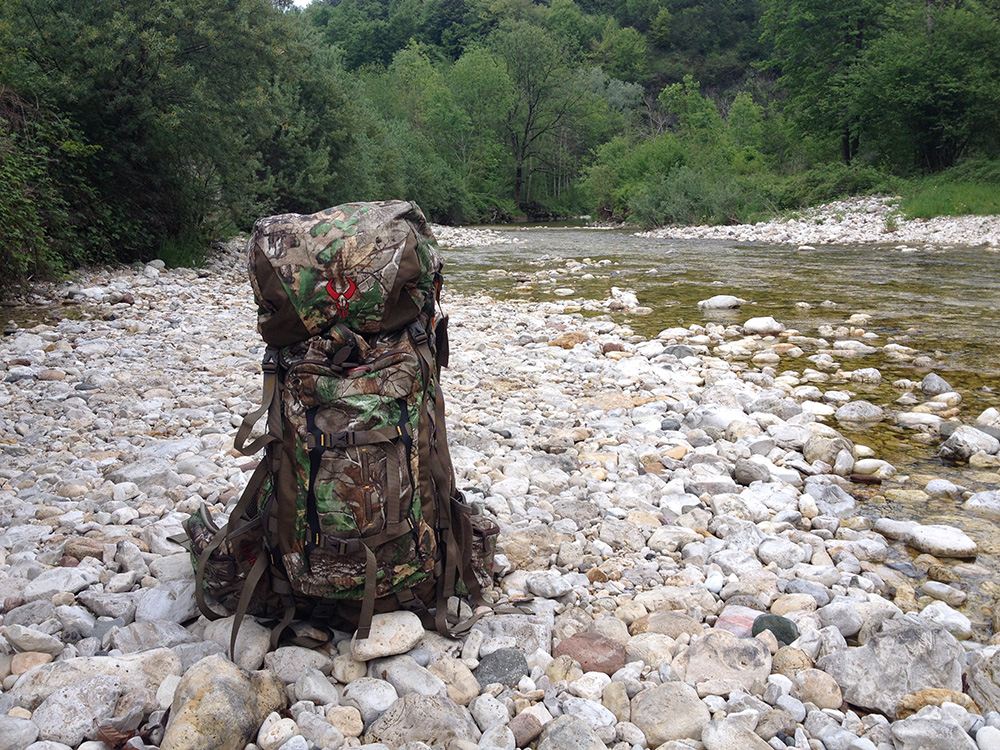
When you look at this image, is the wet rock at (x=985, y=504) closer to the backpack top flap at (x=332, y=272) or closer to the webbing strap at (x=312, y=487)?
the backpack top flap at (x=332, y=272)

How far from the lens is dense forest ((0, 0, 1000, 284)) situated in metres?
9.92

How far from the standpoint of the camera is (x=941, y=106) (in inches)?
953

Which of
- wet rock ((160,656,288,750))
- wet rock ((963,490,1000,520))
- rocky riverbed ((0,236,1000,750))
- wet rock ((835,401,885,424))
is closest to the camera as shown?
wet rock ((160,656,288,750))

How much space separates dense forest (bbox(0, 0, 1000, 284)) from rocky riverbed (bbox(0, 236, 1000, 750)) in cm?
528

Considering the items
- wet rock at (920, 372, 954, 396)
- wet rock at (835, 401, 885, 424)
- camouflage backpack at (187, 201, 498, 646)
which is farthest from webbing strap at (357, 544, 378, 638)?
wet rock at (920, 372, 954, 396)

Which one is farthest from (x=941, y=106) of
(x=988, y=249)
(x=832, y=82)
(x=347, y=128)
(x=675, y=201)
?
(x=347, y=128)

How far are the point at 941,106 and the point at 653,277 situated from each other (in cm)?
1846

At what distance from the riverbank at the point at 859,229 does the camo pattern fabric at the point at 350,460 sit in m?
17.1

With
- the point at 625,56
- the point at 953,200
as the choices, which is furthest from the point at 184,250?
the point at 625,56

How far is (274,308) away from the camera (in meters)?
2.22

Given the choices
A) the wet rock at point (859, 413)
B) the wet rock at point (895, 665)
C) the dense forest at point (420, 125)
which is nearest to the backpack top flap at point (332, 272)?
the wet rock at point (895, 665)

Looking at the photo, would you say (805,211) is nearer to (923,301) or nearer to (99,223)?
(923,301)

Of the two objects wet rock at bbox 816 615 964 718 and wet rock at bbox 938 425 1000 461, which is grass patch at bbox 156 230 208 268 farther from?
wet rock at bbox 816 615 964 718

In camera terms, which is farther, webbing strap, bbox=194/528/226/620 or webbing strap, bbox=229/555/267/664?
webbing strap, bbox=194/528/226/620
